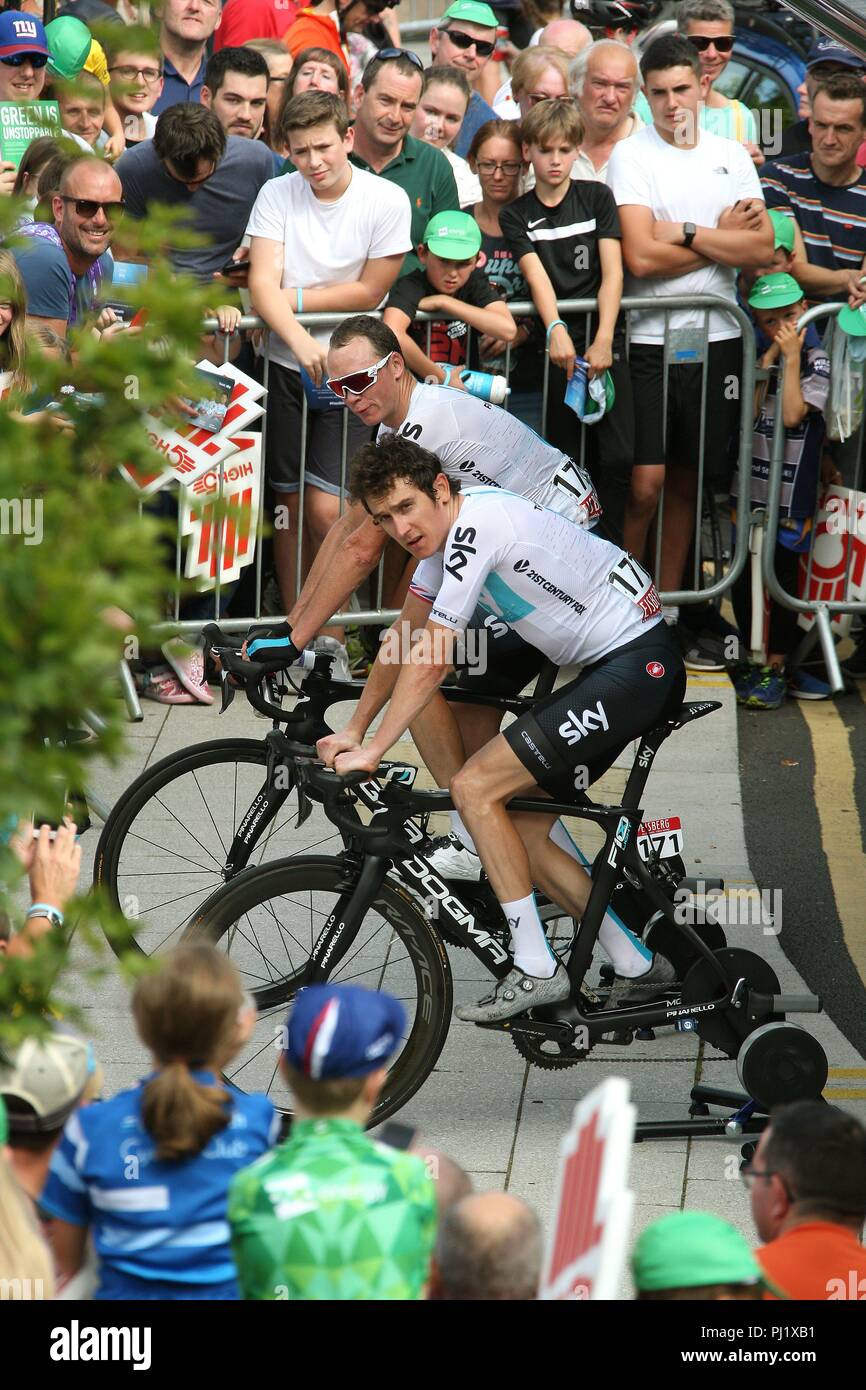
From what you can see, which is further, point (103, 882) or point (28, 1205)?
point (103, 882)

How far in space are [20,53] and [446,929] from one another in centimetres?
528

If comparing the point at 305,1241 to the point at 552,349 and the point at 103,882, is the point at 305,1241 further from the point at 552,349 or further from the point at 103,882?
the point at 552,349

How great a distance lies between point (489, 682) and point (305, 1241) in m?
3.00

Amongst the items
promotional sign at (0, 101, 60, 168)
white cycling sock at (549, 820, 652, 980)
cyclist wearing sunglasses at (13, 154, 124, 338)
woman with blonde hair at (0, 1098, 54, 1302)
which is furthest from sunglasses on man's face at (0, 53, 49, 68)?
woman with blonde hair at (0, 1098, 54, 1302)

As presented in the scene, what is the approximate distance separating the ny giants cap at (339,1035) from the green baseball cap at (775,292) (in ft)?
20.0

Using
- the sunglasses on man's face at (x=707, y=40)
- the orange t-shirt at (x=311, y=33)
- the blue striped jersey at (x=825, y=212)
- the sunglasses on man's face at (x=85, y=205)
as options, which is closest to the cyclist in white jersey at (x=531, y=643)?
the sunglasses on man's face at (x=85, y=205)

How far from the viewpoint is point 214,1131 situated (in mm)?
3322

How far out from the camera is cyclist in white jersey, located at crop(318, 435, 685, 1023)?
5133 millimetres

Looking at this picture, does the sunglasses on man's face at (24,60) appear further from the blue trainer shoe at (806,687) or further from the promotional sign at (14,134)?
the blue trainer shoe at (806,687)

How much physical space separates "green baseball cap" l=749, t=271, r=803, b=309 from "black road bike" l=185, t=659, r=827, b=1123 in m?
3.73

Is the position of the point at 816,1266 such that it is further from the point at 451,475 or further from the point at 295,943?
the point at 451,475

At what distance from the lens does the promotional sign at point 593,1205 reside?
2.69 metres

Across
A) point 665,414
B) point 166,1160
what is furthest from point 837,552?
point 166,1160
